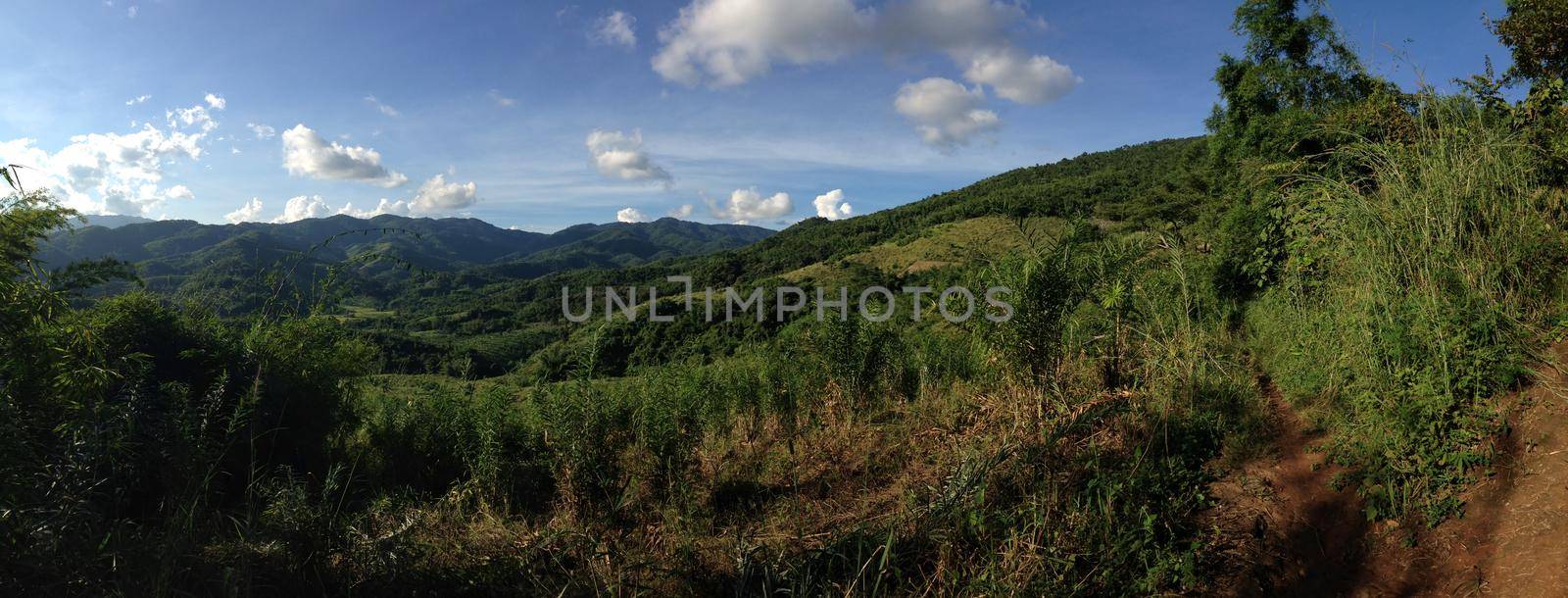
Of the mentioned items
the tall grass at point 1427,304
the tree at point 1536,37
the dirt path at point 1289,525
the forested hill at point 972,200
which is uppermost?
the forested hill at point 972,200

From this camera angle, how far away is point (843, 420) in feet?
17.9

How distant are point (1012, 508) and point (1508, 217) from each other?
366 cm

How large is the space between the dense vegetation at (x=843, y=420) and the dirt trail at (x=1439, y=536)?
0.12m

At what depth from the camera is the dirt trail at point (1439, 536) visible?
2553 millimetres

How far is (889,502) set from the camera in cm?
380

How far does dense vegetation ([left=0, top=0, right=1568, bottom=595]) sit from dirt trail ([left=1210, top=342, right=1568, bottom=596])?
120mm

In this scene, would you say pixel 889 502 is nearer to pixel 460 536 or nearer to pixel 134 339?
pixel 460 536

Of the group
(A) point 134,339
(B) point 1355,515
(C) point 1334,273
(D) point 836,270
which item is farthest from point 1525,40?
(D) point 836,270

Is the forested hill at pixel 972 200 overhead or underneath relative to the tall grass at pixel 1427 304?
overhead

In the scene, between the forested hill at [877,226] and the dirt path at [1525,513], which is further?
the forested hill at [877,226]

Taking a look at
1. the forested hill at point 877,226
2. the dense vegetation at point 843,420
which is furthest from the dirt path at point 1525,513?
the forested hill at point 877,226

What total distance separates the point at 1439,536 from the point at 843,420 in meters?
3.75

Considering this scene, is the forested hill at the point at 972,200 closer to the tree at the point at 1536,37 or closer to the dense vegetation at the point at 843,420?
the tree at the point at 1536,37

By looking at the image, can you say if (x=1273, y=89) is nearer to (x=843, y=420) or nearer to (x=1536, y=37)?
(x=1536, y=37)
